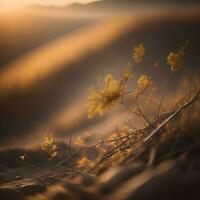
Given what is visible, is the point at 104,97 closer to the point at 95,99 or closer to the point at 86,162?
the point at 95,99

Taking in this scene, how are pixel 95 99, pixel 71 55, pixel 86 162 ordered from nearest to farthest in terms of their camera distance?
pixel 95 99, pixel 86 162, pixel 71 55

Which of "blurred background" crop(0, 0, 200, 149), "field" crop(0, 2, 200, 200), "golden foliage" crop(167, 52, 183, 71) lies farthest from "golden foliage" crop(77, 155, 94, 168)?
"blurred background" crop(0, 0, 200, 149)

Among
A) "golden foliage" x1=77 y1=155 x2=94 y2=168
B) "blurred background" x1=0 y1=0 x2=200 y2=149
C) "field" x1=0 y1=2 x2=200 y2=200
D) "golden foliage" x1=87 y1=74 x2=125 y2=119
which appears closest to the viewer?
"field" x1=0 y1=2 x2=200 y2=200

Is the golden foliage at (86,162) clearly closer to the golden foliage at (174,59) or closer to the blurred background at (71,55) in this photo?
the golden foliage at (174,59)

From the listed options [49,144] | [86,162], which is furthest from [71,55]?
[49,144]

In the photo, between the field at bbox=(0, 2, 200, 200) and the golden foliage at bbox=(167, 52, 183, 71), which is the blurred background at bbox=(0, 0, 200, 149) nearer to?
the field at bbox=(0, 2, 200, 200)

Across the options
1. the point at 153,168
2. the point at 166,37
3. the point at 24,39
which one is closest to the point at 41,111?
the point at 24,39
